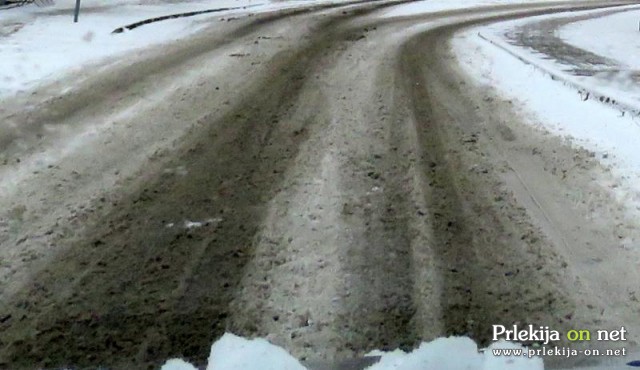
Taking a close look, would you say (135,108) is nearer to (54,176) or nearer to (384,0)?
(54,176)

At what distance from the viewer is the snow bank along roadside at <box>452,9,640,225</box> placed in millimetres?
5861

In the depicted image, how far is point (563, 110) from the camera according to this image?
25.8 feet

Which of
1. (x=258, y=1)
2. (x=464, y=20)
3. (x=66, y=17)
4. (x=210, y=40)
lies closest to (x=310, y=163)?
(x=210, y=40)

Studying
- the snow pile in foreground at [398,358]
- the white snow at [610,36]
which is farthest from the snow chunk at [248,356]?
the white snow at [610,36]

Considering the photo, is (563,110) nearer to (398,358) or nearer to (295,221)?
(295,221)

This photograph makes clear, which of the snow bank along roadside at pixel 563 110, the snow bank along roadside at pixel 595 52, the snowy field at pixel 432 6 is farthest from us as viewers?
the snowy field at pixel 432 6

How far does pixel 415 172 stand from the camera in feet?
18.6

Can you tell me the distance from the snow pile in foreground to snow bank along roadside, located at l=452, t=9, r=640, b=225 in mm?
2209

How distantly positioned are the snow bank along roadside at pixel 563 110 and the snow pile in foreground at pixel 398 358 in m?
2.21

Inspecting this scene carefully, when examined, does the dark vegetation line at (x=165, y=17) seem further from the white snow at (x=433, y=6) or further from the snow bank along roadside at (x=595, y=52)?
the snow bank along roadside at (x=595, y=52)

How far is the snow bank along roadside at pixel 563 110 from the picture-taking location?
5.86 m

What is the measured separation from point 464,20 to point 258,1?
314 inches

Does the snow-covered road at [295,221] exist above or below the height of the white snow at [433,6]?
above

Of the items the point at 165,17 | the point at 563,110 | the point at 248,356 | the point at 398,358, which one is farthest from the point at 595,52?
the point at 248,356
